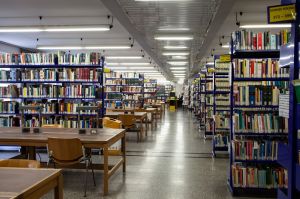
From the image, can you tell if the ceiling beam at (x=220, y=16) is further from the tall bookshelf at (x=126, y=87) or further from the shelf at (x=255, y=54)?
the tall bookshelf at (x=126, y=87)

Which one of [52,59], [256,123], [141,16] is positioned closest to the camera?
[256,123]

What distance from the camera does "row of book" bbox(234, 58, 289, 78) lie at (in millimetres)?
4695

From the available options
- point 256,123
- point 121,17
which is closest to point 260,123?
point 256,123

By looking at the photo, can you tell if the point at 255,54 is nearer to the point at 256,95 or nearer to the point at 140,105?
the point at 256,95

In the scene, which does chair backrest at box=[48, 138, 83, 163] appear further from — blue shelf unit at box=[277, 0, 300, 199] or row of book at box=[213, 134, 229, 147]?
row of book at box=[213, 134, 229, 147]

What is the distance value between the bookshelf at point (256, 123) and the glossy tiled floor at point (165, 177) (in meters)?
0.45

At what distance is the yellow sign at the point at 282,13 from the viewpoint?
103 inches

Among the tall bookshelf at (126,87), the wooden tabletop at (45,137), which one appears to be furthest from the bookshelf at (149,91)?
the wooden tabletop at (45,137)

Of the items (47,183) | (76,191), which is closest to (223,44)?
(76,191)

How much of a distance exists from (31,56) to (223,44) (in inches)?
353

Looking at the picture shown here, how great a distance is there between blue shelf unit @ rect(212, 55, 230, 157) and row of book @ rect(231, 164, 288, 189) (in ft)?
8.84

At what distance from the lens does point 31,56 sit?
776 centimetres

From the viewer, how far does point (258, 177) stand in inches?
176

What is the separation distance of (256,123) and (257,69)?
0.82m
